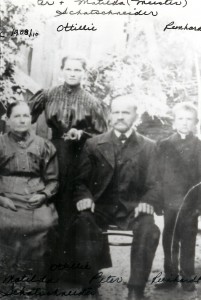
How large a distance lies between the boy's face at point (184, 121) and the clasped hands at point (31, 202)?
3.03 feet

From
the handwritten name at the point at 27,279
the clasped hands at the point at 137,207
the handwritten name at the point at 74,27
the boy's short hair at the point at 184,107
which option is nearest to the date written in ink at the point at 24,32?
the handwritten name at the point at 74,27

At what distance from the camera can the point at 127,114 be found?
6.73 ft

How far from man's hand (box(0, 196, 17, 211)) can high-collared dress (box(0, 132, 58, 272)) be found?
0.02 metres

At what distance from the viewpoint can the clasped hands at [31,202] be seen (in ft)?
6.63

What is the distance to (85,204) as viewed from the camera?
201 centimetres

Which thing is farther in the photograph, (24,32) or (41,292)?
(24,32)

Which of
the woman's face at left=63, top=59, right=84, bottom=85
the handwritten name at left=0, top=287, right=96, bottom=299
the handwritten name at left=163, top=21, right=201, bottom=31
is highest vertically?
the handwritten name at left=163, top=21, right=201, bottom=31

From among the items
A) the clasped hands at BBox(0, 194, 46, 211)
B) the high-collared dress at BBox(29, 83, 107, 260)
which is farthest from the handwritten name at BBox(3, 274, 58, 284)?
the clasped hands at BBox(0, 194, 46, 211)

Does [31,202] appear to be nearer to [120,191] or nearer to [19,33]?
[120,191]

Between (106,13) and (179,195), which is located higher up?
(106,13)

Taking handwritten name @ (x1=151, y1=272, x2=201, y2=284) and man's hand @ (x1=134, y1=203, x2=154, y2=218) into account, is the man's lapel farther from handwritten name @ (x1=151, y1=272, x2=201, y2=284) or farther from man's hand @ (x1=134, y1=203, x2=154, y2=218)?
handwritten name @ (x1=151, y1=272, x2=201, y2=284)

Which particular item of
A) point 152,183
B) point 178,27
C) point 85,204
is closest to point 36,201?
point 85,204

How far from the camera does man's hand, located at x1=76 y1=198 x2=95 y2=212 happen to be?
2.01 meters

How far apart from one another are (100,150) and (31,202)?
52 centimetres
